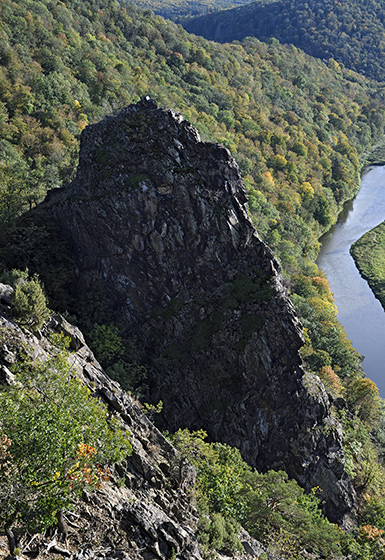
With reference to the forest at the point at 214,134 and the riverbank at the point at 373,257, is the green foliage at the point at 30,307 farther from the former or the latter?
the riverbank at the point at 373,257

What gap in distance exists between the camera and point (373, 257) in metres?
104

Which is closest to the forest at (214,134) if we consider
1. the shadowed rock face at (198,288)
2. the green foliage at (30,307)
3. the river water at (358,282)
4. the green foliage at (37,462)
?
the shadowed rock face at (198,288)

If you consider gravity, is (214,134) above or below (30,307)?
above

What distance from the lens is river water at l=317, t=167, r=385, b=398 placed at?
7588 centimetres

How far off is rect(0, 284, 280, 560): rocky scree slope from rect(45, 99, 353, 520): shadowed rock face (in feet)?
53.2

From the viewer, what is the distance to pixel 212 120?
12406cm

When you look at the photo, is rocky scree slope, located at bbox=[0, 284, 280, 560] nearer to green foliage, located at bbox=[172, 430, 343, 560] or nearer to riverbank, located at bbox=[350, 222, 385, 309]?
green foliage, located at bbox=[172, 430, 343, 560]

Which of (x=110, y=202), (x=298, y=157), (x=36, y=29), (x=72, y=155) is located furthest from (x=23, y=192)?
(x=298, y=157)

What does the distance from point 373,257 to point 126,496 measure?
9877cm

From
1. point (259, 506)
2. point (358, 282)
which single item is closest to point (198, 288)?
point (259, 506)

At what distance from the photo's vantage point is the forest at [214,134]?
163ft

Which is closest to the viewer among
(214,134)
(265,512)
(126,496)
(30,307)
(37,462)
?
(37,462)

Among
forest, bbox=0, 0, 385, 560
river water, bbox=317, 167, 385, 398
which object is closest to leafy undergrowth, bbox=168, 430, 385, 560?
forest, bbox=0, 0, 385, 560

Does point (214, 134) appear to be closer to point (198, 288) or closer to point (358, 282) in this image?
point (358, 282)
